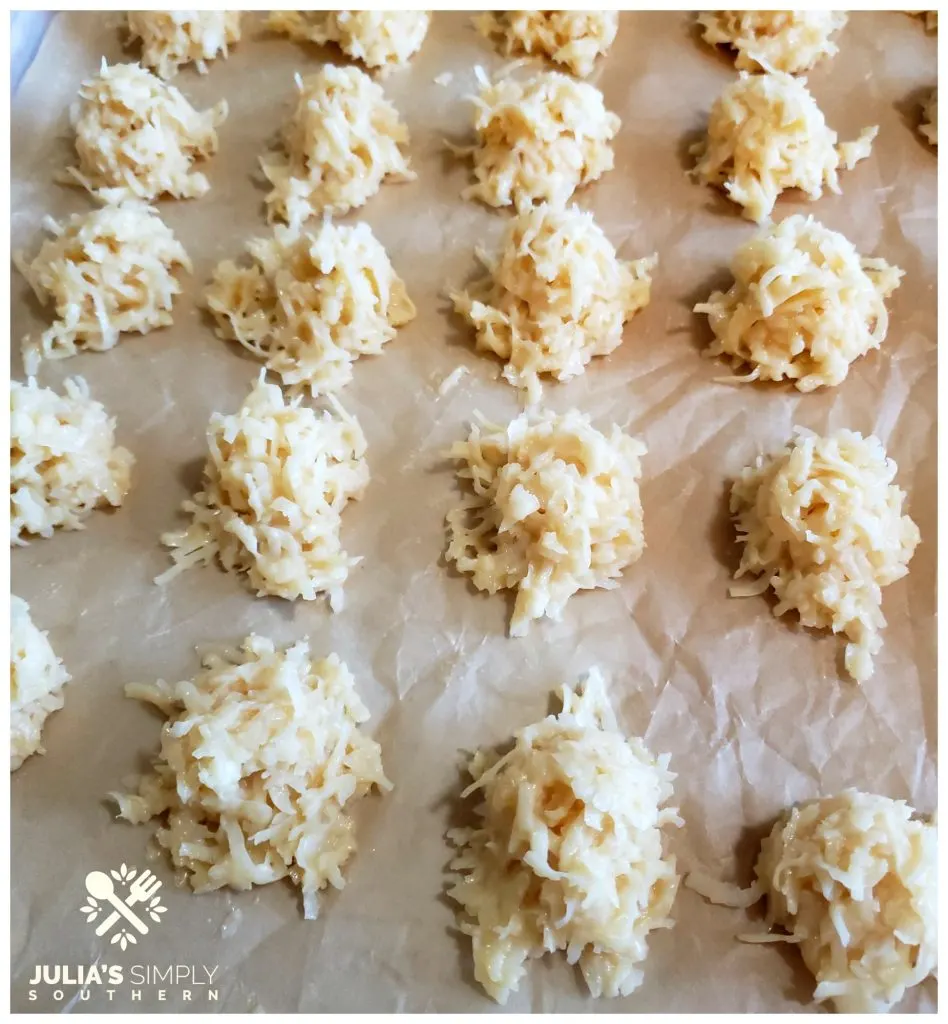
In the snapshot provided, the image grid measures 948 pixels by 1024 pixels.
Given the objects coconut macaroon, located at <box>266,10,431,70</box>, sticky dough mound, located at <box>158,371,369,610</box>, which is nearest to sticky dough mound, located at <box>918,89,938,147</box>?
coconut macaroon, located at <box>266,10,431,70</box>

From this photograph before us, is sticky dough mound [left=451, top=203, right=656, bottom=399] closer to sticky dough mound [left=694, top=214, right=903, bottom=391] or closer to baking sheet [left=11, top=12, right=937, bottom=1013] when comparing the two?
baking sheet [left=11, top=12, right=937, bottom=1013]

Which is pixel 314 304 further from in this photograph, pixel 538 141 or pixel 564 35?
pixel 564 35

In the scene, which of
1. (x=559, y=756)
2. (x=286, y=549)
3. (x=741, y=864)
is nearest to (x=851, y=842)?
(x=741, y=864)

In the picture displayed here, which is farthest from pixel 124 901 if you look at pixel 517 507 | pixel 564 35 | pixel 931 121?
pixel 931 121

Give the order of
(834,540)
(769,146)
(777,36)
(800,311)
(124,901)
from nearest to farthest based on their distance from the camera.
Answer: (124,901), (834,540), (800,311), (769,146), (777,36)
